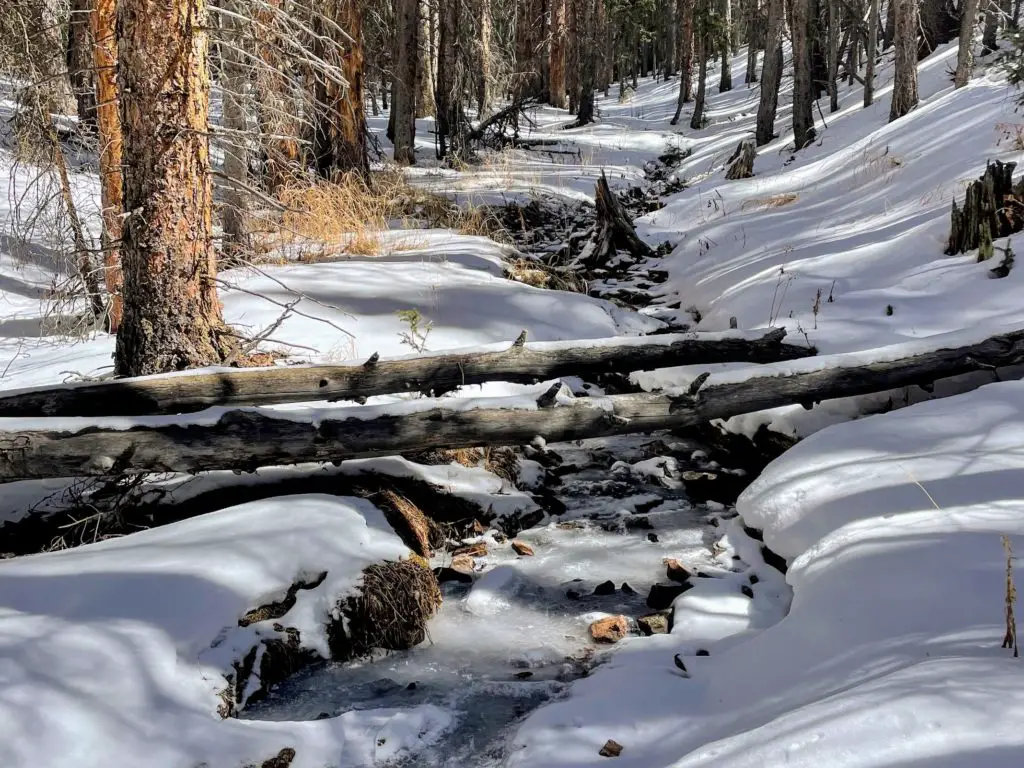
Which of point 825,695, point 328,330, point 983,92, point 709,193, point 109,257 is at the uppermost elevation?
point 983,92

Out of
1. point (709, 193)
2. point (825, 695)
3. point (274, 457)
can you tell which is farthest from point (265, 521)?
point (709, 193)

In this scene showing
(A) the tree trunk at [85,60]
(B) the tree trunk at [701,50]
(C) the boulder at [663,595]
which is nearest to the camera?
(C) the boulder at [663,595]

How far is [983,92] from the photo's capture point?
11.4 metres

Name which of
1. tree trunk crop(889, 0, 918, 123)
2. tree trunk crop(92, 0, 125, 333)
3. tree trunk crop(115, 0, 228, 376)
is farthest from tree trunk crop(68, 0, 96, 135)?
tree trunk crop(889, 0, 918, 123)

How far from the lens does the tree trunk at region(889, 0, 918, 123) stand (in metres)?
12.0

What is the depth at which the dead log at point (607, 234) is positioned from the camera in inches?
404

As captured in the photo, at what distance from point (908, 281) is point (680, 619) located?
4.43m

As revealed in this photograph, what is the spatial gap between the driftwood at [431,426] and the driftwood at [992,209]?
2.22 metres

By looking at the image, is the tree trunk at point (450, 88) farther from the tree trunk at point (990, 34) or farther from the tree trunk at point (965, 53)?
the tree trunk at point (990, 34)

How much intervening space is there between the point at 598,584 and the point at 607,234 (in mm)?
6872

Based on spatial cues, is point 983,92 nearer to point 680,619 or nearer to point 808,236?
point 808,236

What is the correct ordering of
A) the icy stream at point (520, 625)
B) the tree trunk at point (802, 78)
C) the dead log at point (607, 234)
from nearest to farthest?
the icy stream at point (520, 625)
the dead log at point (607, 234)
the tree trunk at point (802, 78)

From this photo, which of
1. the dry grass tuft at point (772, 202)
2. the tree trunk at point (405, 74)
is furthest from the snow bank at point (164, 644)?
the tree trunk at point (405, 74)

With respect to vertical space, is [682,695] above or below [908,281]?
below
